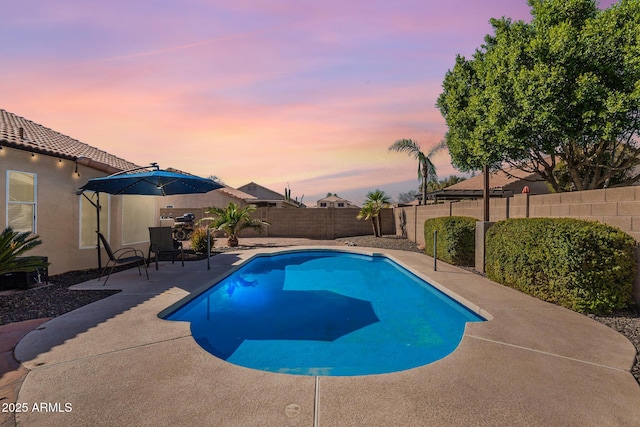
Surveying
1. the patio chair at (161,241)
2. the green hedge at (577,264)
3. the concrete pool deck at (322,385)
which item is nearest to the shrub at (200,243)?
the patio chair at (161,241)

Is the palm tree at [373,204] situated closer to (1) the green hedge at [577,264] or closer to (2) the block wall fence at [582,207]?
(2) the block wall fence at [582,207]

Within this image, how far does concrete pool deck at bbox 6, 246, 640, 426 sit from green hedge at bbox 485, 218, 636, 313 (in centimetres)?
88

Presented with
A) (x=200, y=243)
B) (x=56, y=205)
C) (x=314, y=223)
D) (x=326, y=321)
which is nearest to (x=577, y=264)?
(x=326, y=321)

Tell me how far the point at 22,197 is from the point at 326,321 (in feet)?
27.5

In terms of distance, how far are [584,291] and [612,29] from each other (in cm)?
693

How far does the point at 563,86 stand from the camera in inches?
323

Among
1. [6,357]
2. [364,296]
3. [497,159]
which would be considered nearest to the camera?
[6,357]

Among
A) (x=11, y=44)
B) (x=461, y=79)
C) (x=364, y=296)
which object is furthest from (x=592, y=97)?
(x=11, y=44)

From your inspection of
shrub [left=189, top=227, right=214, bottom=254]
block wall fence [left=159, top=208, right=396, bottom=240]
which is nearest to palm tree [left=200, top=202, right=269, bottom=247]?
shrub [left=189, top=227, right=214, bottom=254]

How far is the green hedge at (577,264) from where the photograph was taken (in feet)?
17.0

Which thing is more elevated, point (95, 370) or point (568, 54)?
point (568, 54)

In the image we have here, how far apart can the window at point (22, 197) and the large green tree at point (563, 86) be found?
41.6 feet

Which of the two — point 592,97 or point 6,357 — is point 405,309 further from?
point 592,97

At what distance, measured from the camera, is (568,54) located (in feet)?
26.5
